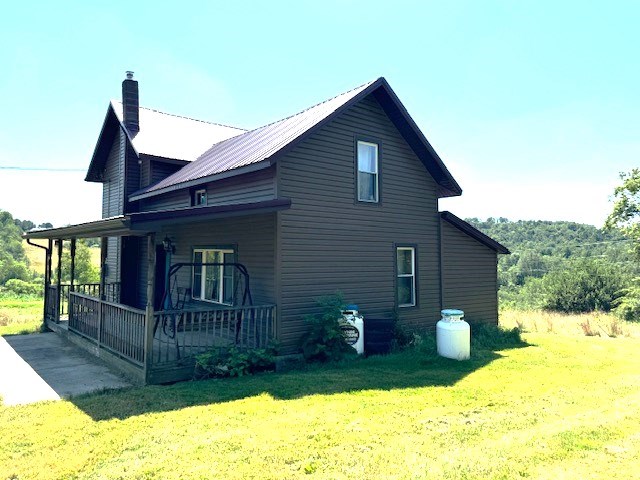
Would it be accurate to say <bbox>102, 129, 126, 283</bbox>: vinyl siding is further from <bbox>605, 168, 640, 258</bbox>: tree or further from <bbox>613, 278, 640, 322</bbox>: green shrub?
<bbox>605, 168, 640, 258</bbox>: tree

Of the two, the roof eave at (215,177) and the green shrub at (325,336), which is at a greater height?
the roof eave at (215,177)

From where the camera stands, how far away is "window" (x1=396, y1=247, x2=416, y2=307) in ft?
36.7

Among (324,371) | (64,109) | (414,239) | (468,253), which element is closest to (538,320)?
(468,253)

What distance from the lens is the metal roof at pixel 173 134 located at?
13953 mm

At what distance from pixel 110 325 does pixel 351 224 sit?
18.5 ft

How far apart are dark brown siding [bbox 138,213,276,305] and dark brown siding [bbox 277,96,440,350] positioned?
0.46m

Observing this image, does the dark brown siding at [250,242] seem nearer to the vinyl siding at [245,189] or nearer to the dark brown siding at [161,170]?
the vinyl siding at [245,189]

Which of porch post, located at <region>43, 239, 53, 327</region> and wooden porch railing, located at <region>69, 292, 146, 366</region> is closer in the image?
wooden porch railing, located at <region>69, 292, 146, 366</region>

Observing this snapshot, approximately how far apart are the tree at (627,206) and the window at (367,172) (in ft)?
82.3

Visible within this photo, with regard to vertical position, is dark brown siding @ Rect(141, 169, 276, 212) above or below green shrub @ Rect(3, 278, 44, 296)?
above

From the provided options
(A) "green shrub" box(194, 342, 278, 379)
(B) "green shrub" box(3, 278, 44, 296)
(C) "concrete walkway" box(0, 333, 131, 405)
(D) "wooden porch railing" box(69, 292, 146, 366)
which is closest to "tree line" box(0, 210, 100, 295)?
(B) "green shrub" box(3, 278, 44, 296)

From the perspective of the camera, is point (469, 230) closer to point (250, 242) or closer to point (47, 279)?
point (250, 242)

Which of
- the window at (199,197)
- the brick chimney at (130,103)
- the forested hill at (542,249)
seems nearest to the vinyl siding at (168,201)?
the window at (199,197)

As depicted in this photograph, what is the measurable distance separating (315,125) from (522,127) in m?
16.0
